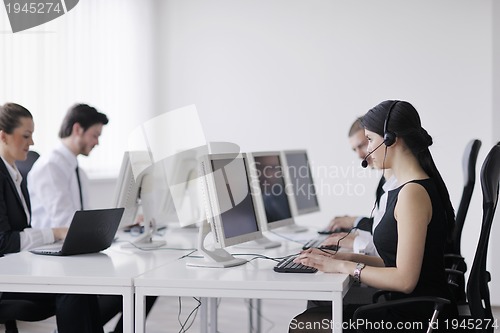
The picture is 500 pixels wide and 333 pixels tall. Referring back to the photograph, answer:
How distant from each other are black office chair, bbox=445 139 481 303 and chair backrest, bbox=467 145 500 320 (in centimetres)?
52

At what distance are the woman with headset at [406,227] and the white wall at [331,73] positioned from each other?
9.58 ft

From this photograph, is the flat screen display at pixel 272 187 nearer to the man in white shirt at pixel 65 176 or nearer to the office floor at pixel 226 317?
the office floor at pixel 226 317

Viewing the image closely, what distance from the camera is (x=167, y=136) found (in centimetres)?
625

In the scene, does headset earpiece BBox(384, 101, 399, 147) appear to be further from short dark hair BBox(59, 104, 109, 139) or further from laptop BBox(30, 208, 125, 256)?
short dark hair BBox(59, 104, 109, 139)

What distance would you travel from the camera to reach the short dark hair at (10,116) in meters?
3.33

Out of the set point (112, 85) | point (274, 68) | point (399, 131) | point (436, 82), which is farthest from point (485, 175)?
point (112, 85)

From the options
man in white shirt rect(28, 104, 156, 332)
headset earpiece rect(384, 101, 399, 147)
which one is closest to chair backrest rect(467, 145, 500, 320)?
headset earpiece rect(384, 101, 399, 147)

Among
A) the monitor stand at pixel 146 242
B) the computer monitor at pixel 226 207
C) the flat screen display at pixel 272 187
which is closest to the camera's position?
the computer monitor at pixel 226 207

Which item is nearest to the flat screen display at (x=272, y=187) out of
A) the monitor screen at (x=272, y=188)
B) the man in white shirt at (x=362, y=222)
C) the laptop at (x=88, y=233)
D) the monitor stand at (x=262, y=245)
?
the monitor screen at (x=272, y=188)

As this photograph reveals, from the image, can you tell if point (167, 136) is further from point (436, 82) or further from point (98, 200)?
point (436, 82)

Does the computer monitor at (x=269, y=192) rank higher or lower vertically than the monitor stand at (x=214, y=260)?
higher

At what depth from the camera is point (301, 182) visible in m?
4.22

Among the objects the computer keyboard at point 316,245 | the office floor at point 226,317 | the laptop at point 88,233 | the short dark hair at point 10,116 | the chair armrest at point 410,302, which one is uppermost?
the short dark hair at point 10,116

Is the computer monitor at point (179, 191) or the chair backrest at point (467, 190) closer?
the chair backrest at point (467, 190)
